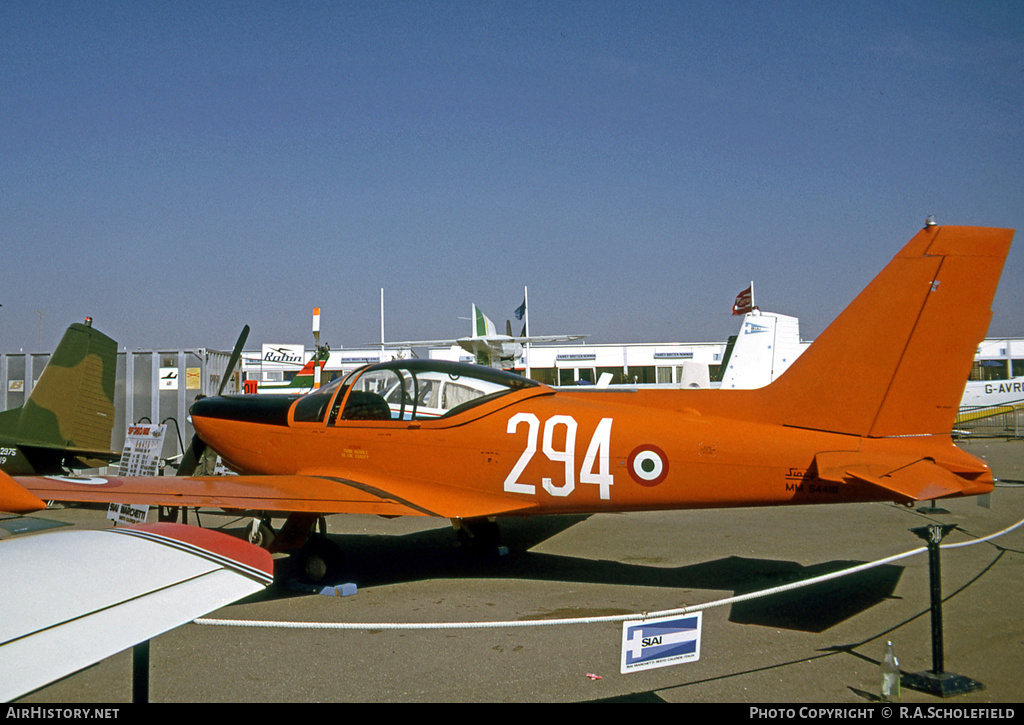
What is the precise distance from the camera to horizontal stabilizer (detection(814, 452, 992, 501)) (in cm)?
433

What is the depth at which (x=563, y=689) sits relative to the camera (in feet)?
12.0

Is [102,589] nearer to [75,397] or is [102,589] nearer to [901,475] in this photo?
[901,475]

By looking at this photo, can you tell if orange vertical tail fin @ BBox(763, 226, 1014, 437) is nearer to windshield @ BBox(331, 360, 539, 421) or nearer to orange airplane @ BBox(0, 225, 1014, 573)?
orange airplane @ BBox(0, 225, 1014, 573)

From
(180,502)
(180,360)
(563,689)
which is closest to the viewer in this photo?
(563,689)

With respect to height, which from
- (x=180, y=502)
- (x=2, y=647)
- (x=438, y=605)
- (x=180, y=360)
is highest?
(x=180, y=360)

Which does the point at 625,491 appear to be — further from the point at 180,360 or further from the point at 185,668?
the point at 180,360

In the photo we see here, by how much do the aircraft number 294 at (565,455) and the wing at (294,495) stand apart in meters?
0.24

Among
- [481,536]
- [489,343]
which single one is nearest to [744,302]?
[489,343]

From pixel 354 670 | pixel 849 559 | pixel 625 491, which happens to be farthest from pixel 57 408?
pixel 849 559

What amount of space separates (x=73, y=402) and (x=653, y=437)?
764 cm

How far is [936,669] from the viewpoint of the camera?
3.65 metres

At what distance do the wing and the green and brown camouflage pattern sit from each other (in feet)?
9.97

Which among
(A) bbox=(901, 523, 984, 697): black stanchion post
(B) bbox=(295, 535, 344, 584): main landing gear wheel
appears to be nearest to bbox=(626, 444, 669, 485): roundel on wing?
(A) bbox=(901, 523, 984, 697): black stanchion post

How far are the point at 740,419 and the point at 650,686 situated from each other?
251 centimetres
